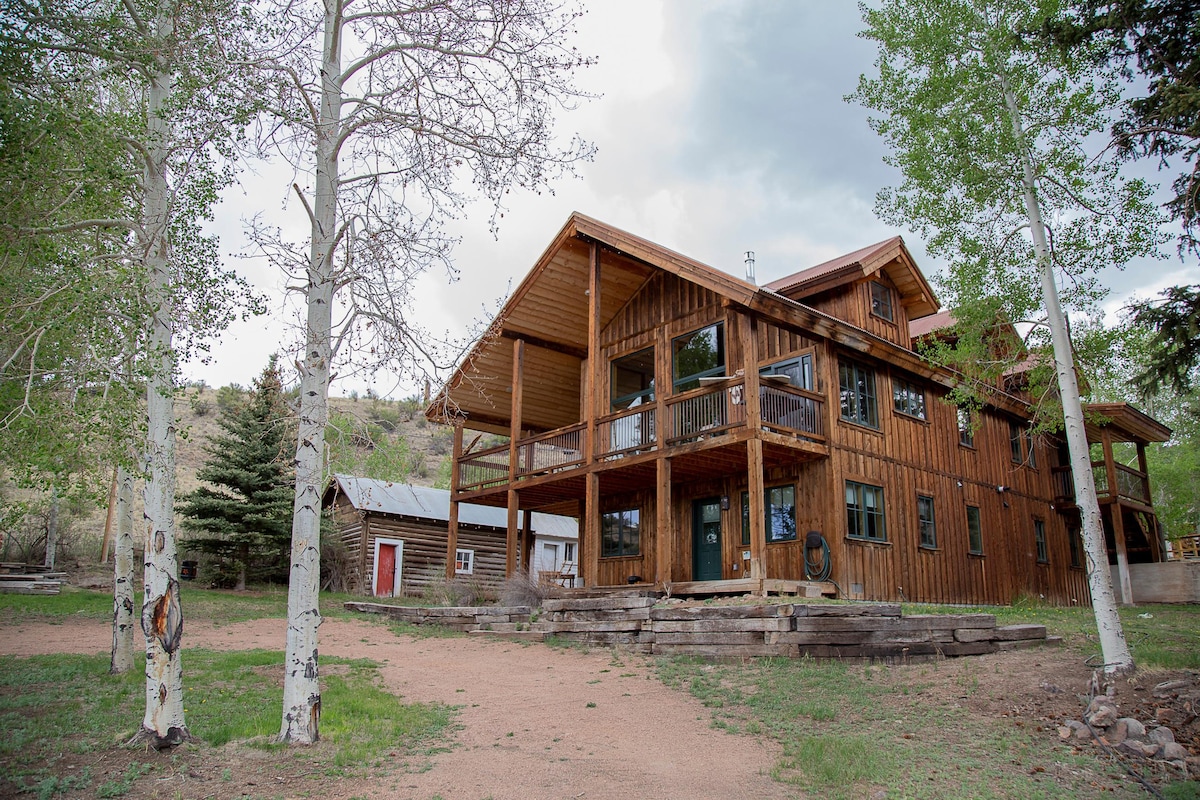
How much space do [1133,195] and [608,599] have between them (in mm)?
9683

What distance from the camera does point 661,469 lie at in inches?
618

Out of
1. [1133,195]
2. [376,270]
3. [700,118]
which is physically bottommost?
[376,270]

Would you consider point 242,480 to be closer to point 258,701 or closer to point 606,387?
point 606,387

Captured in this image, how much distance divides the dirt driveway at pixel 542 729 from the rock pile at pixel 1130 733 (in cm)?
293

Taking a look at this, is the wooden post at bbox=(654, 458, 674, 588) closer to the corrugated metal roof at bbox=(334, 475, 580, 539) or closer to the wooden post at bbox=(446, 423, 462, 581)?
the wooden post at bbox=(446, 423, 462, 581)

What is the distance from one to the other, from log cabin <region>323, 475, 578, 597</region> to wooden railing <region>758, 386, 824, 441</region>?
409 inches

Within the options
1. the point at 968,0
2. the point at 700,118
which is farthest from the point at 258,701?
the point at 700,118

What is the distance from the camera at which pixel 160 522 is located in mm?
6613

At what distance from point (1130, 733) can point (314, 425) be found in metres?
7.83

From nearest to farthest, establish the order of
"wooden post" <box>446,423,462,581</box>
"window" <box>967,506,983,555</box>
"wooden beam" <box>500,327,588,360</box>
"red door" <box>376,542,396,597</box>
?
"window" <box>967,506,983,555</box> → "wooden beam" <box>500,327,588,360</box> → "wooden post" <box>446,423,462,581</box> → "red door" <box>376,542,396,597</box>

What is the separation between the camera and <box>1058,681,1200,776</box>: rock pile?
6.67 metres

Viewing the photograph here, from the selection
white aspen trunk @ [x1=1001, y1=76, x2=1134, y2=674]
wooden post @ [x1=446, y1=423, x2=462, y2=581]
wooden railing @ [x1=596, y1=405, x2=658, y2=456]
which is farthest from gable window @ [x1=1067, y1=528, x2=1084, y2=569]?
wooden post @ [x1=446, y1=423, x2=462, y2=581]

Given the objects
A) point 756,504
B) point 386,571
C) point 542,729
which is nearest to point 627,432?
point 756,504

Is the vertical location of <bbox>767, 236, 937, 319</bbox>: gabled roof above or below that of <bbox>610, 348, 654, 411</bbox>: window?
above
